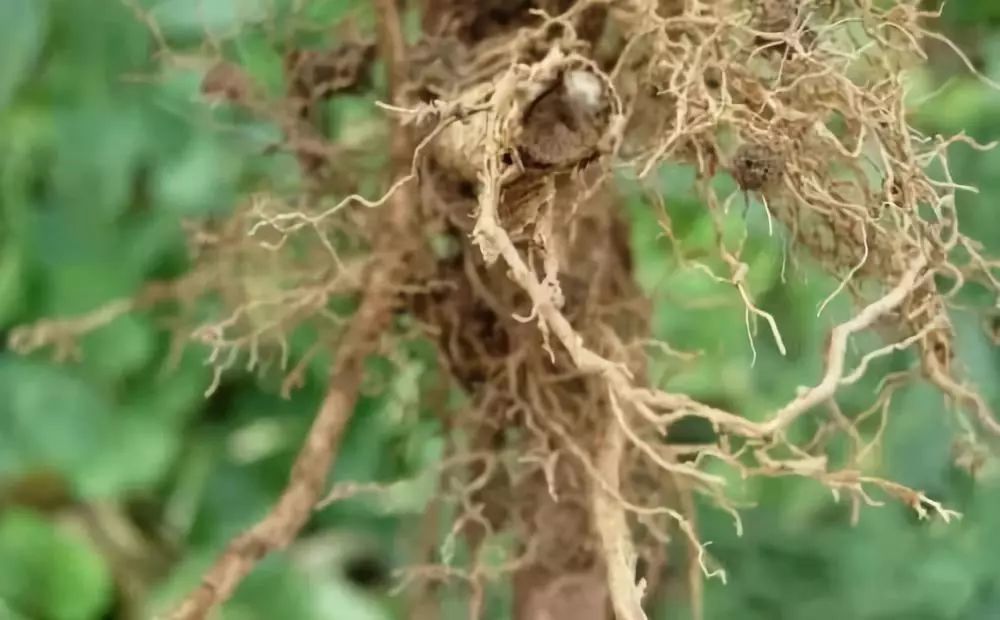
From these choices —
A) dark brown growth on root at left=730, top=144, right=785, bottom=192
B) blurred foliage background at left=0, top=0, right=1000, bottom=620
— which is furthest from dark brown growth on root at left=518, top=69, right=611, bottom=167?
blurred foliage background at left=0, top=0, right=1000, bottom=620

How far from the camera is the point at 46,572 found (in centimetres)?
80

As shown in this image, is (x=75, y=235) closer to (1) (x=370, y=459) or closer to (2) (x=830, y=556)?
(1) (x=370, y=459)

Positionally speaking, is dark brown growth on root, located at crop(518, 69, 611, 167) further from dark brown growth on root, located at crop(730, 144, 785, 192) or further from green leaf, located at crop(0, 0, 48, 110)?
green leaf, located at crop(0, 0, 48, 110)

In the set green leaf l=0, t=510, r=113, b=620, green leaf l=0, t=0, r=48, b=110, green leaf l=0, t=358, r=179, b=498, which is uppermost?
green leaf l=0, t=0, r=48, b=110

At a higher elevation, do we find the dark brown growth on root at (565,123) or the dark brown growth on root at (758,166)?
the dark brown growth on root at (565,123)

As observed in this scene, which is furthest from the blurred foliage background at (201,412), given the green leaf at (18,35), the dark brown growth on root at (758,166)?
the dark brown growth on root at (758,166)

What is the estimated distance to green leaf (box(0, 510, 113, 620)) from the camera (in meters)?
0.80

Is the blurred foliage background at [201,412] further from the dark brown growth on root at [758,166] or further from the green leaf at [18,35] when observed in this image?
the dark brown growth on root at [758,166]

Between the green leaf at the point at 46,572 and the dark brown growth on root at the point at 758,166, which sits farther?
the green leaf at the point at 46,572

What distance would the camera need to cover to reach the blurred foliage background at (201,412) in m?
0.76

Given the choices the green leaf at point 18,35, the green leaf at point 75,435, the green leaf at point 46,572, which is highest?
the green leaf at point 18,35

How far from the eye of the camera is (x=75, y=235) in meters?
0.80

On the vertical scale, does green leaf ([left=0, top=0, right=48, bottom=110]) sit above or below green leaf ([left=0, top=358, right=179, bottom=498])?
above

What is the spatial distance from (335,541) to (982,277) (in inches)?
21.3
